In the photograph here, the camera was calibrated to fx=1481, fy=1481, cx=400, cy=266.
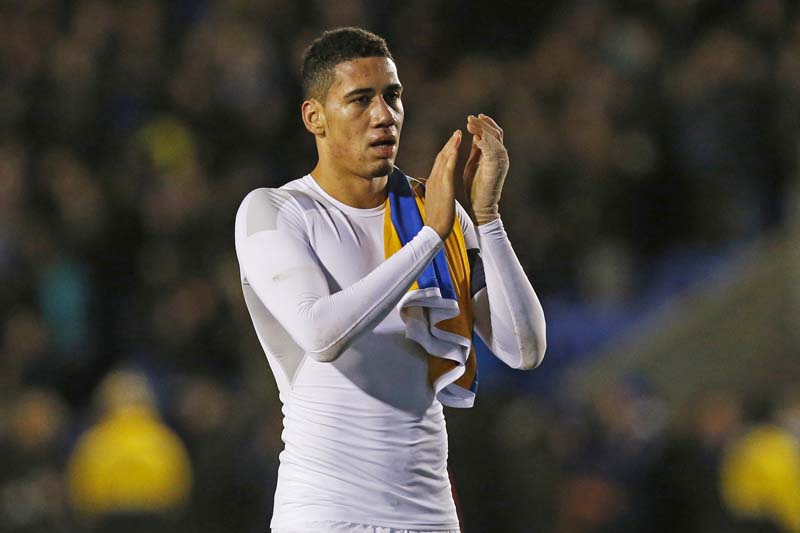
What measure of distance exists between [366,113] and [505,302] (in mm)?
566

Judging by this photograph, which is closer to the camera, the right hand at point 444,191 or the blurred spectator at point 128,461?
the right hand at point 444,191

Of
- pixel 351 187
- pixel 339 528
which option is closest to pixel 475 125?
pixel 351 187

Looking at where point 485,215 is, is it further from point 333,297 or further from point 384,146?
point 333,297

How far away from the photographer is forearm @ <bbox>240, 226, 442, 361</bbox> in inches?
127

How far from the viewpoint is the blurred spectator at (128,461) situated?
343 inches

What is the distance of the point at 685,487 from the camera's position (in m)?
8.52

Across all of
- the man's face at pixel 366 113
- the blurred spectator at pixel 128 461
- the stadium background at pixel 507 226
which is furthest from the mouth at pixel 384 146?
the blurred spectator at pixel 128 461

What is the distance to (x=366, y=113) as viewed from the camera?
3529 mm

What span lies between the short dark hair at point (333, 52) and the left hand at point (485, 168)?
1.00 ft

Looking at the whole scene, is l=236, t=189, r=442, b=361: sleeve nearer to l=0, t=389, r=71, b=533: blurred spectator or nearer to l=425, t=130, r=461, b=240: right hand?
l=425, t=130, r=461, b=240: right hand

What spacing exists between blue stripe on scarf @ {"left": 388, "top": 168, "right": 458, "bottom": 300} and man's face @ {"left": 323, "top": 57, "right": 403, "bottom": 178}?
12 centimetres

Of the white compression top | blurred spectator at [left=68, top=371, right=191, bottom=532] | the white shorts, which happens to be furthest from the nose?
blurred spectator at [left=68, top=371, right=191, bottom=532]

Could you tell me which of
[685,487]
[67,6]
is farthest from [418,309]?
[67,6]

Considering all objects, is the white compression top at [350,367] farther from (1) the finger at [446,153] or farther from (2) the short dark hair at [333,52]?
(2) the short dark hair at [333,52]
